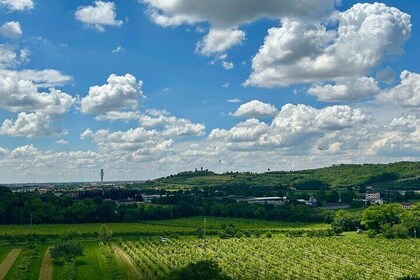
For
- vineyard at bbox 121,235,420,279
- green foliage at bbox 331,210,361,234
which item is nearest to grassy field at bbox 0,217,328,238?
green foliage at bbox 331,210,361,234

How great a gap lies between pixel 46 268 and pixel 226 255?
3004 centimetres

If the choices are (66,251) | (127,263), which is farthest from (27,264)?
(127,263)

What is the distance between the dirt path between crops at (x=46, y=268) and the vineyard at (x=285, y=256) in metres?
12.9

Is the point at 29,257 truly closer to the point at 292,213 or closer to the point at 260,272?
the point at 260,272

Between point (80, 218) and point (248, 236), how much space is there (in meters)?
51.2

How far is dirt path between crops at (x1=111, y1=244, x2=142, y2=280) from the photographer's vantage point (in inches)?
2826

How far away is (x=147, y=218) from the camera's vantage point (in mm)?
155000

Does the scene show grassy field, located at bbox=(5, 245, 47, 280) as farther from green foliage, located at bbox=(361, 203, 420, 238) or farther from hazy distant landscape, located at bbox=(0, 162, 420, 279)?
green foliage, located at bbox=(361, 203, 420, 238)

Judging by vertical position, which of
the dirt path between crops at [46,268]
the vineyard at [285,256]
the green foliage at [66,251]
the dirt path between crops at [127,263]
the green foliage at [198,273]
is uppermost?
the green foliage at [198,273]

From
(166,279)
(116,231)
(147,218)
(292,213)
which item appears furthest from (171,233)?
(166,279)

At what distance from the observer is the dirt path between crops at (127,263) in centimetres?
7178

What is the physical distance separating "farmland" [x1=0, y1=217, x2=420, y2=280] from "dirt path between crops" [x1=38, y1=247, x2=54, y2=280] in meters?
0.78

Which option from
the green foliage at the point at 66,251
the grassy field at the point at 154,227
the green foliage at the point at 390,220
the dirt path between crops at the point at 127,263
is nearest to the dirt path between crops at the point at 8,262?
the green foliage at the point at 66,251

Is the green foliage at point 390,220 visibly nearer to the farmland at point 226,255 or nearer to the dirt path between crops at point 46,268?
the farmland at point 226,255
